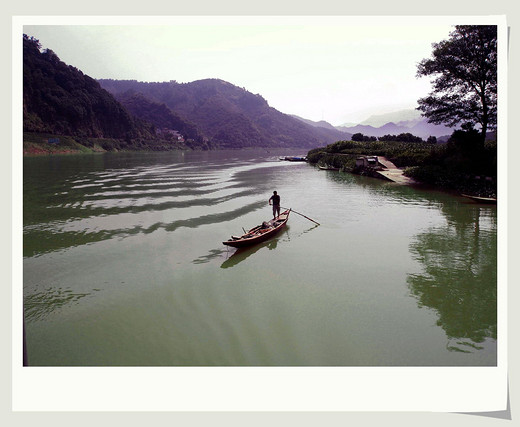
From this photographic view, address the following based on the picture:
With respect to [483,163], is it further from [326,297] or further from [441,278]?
[326,297]

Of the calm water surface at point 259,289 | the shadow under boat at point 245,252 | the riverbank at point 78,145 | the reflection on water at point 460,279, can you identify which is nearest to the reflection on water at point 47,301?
the calm water surface at point 259,289

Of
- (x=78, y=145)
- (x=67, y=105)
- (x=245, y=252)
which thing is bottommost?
(x=245, y=252)

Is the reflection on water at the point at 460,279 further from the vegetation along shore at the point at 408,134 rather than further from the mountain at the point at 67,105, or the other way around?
the mountain at the point at 67,105

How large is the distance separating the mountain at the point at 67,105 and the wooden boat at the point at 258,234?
65279 millimetres

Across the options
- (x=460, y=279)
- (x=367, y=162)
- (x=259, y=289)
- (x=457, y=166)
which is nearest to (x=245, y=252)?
(x=259, y=289)

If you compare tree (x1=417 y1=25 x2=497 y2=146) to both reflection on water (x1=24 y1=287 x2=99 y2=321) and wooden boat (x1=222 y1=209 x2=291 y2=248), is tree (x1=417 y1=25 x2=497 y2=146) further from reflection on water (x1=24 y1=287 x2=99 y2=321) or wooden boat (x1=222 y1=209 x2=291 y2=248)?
reflection on water (x1=24 y1=287 x2=99 y2=321)

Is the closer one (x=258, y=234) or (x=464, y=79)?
(x=258, y=234)

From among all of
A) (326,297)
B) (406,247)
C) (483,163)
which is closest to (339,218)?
(406,247)

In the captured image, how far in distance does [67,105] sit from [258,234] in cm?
10127

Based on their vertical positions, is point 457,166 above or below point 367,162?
below

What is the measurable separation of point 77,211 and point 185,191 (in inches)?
423

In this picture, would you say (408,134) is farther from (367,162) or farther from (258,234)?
(258,234)

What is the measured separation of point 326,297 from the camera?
412 inches

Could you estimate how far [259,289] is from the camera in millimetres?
11148
